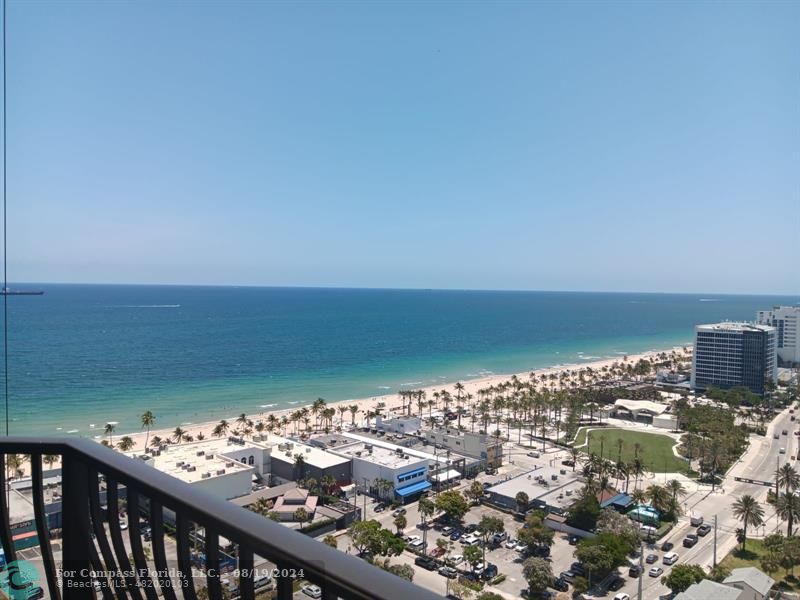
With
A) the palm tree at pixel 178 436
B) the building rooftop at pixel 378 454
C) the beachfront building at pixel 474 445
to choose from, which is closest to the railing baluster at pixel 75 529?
the building rooftop at pixel 378 454

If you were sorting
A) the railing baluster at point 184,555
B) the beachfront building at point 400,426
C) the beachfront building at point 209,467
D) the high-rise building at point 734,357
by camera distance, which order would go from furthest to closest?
the high-rise building at point 734,357
the beachfront building at point 400,426
the beachfront building at point 209,467
the railing baluster at point 184,555

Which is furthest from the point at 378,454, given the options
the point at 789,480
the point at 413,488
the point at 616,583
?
the point at 789,480

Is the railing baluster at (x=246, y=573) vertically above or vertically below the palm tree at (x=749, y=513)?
above

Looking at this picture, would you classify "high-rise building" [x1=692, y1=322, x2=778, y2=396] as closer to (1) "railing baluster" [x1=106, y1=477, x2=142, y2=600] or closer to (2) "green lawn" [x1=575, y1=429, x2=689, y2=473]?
(2) "green lawn" [x1=575, y1=429, x2=689, y2=473]

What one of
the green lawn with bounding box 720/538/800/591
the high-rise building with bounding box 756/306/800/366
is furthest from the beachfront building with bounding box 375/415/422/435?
the high-rise building with bounding box 756/306/800/366

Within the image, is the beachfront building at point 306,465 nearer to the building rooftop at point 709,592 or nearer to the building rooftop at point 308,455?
the building rooftop at point 308,455

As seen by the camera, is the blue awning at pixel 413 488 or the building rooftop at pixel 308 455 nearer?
the blue awning at pixel 413 488
